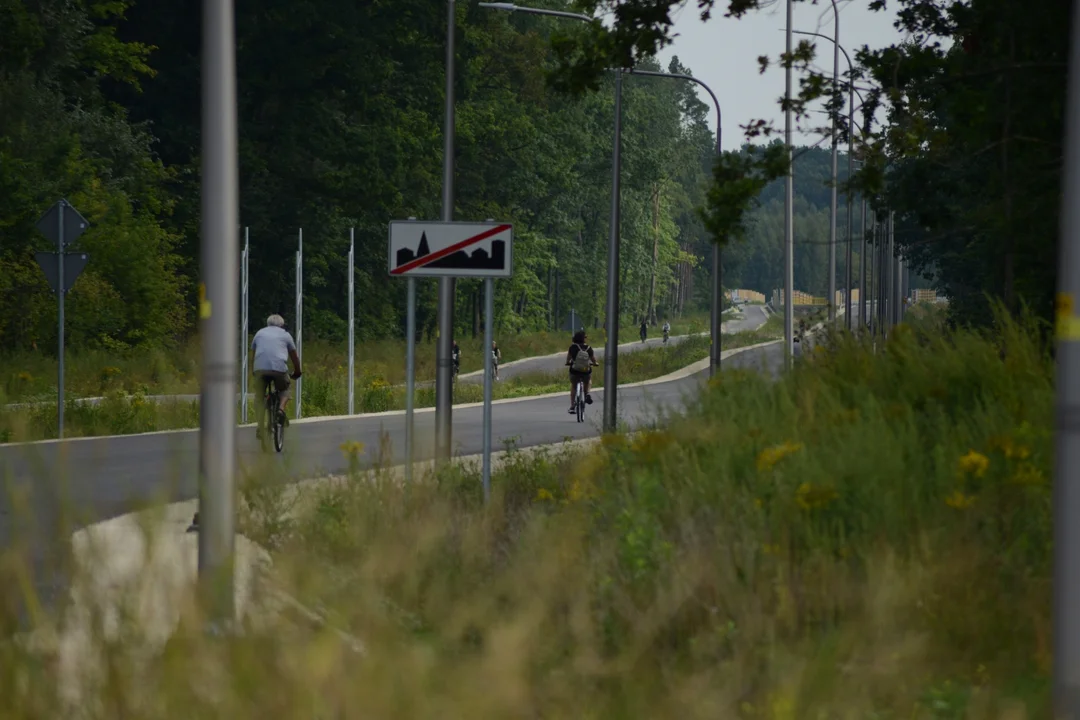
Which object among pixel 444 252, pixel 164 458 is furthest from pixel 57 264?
pixel 444 252

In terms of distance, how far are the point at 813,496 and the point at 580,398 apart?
26.9 metres

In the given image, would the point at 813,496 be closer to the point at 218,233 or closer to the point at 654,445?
the point at 654,445

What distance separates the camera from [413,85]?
2468 inches

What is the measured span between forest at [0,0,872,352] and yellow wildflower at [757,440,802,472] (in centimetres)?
1935

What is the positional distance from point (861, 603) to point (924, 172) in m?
10.5

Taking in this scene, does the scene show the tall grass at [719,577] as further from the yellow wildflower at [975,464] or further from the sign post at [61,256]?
the sign post at [61,256]

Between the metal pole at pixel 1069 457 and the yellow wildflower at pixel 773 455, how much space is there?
3183 mm

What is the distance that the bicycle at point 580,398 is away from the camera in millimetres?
34531

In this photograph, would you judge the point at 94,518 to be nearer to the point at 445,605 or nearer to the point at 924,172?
the point at 445,605

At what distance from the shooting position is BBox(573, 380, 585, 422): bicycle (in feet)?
113

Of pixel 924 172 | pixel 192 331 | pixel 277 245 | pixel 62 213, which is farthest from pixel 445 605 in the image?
pixel 277 245

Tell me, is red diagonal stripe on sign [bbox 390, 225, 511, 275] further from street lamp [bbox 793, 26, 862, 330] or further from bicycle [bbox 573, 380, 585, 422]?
bicycle [bbox 573, 380, 585, 422]

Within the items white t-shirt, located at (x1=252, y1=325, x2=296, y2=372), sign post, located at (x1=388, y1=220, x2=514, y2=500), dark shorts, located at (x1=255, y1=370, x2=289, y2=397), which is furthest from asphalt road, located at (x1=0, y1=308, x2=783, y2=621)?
sign post, located at (x1=388, y1=220, x2=514, y2=500)

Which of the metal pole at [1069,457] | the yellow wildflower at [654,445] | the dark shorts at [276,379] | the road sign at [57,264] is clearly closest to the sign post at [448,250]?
the yellow wildflower at [654,445]
